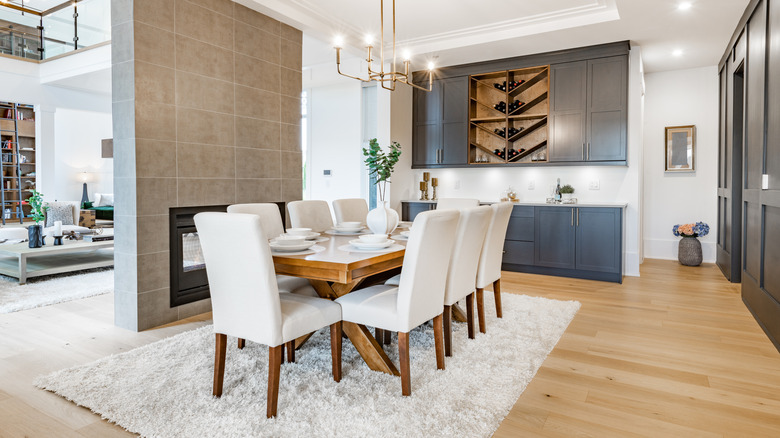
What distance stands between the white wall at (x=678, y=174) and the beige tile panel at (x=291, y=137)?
489cm

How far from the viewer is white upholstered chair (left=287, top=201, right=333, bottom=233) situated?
3.55 meters

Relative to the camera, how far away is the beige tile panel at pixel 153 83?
321cm

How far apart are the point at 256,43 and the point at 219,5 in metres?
0.44

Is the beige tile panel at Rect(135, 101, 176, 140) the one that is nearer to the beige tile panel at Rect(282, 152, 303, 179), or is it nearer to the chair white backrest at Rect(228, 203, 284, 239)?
the chair white backrest at Rect(228, 203, 284, 239)

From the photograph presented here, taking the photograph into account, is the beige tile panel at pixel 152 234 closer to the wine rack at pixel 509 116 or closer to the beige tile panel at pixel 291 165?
the beige tile panel at pixel 291 165

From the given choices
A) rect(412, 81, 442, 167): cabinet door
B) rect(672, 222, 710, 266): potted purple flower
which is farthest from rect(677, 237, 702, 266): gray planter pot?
rect(412, 81, 442, 167): cabinet door

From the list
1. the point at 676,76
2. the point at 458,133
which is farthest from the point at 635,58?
the point at 458,133

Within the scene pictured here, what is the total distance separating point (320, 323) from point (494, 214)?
1.51 meters

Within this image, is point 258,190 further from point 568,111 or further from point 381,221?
point 568,111

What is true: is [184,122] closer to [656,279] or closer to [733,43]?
[656,279]

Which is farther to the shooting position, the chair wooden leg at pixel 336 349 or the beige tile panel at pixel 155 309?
the beige tile panel at pixel 155 309

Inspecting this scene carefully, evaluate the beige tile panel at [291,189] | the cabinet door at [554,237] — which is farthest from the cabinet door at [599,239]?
the beige tile panel at [291,189]

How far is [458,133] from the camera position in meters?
6.06

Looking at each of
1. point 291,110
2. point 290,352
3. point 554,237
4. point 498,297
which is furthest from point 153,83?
point 554,237
